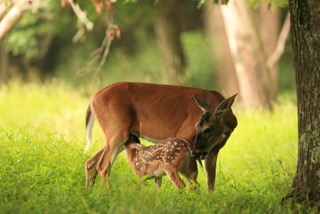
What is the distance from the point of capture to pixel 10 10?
1304cm

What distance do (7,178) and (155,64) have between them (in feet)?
73.1

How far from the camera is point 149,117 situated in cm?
891

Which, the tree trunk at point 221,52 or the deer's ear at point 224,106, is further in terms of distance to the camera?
the tree trunk at point 221,52

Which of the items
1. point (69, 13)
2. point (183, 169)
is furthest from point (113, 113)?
point (69, 13)

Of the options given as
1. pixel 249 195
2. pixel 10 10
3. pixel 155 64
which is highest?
pixel 10 10

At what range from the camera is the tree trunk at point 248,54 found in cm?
1650

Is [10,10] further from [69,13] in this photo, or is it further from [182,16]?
[182,16]

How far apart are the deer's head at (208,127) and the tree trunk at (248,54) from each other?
7984 millimetres

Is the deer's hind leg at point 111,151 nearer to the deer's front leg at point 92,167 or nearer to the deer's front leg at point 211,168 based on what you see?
the deer's front leg at point 92,167

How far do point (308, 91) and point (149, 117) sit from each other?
5.69ft

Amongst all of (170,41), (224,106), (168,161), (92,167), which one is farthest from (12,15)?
(170,41)

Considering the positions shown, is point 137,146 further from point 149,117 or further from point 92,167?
point 92,167

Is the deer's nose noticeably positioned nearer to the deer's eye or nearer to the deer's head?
the deer's head

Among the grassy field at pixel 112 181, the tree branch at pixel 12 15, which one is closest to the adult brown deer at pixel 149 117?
the grassy field at pixel 112 181
